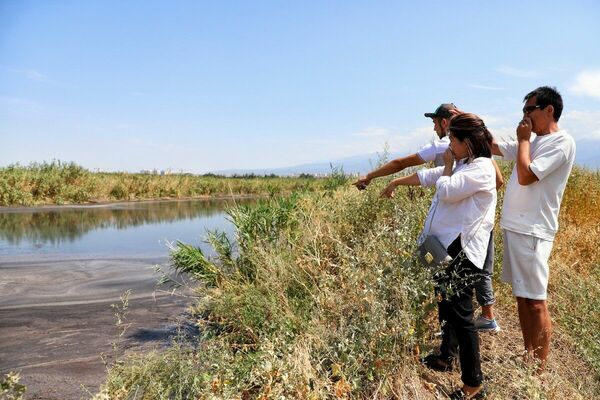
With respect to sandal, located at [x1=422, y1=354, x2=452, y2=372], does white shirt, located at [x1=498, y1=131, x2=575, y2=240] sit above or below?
above

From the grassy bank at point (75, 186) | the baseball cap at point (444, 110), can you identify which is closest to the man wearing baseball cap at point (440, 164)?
the baseball cap at point (444, 110)

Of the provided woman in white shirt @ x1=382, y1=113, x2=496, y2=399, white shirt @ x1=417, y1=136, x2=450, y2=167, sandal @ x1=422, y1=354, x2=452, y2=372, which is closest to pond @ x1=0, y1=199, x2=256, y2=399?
sandal @ x1=422, y1=354, x2=452, y2=372

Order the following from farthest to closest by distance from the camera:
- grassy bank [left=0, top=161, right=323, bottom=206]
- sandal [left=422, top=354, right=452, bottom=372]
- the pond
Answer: grassy bank [left=0, top=161, right=323, bottom=206], the pond, sandal [left=422, top=354, right=452, bottom=372]

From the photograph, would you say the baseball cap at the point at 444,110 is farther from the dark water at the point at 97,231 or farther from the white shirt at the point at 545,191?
the dark water at the point at 97,231

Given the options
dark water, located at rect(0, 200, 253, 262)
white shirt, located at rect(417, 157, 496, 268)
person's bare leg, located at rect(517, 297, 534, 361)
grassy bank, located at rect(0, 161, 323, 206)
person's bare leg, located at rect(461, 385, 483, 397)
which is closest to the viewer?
white shirt, located at rect(417, 157, 496, 268)

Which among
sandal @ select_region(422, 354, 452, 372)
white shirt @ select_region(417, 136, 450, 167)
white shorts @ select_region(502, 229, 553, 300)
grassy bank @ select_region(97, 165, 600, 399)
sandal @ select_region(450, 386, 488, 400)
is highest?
white shirt @ select_region(417, 136, 450, 167)

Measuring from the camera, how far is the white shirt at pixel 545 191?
3.16 m

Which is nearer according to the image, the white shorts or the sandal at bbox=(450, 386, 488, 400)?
the sandal at bbox=(450, 386, 488, 400)

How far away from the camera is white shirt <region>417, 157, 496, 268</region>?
9.59 ft

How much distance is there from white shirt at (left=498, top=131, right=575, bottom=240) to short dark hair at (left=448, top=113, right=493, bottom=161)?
0.38 metres

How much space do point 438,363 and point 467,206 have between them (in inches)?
49.1

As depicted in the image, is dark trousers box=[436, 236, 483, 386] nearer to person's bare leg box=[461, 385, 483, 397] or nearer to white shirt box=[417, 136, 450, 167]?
person's bare leg box=[461, 385, 483, 397]

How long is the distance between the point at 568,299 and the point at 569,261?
1.85m

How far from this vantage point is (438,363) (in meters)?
3.51
